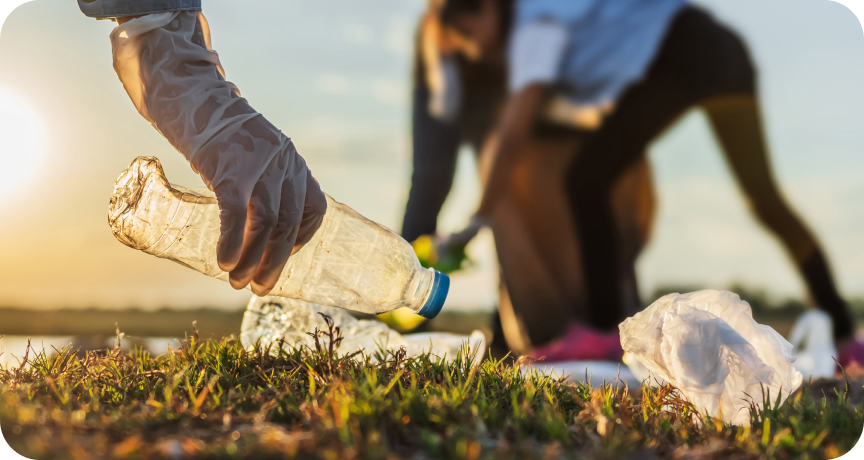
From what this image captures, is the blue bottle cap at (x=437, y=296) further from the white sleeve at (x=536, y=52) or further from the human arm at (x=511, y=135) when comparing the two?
the white sleeve at (x=536, y=52)

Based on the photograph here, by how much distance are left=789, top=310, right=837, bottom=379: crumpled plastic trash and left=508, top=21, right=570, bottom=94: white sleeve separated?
2776mm

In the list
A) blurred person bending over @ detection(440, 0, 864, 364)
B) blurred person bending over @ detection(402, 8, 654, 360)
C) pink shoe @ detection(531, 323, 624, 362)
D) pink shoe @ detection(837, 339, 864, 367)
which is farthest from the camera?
blurred person bending over @ detection(402, 8, 654, 360)

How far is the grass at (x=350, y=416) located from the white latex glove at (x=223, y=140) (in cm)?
32

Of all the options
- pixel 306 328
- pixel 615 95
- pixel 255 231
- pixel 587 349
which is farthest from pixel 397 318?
pixel 615 95

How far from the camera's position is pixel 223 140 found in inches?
56.6

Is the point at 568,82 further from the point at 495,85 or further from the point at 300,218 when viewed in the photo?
the point at 300,218

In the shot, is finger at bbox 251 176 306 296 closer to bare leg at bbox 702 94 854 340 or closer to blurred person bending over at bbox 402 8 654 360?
blurred person bending over at bbox 402 8 654 360

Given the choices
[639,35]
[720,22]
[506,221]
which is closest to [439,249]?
[506,221]

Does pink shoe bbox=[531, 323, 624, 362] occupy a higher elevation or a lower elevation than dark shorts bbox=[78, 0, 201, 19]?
lower

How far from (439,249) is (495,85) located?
247 centimetres

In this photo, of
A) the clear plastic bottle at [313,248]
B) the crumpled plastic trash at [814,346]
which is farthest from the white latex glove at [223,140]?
the crumpled plastic trash at [814,346]

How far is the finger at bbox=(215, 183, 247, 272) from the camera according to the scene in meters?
1.40

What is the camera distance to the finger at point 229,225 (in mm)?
1399

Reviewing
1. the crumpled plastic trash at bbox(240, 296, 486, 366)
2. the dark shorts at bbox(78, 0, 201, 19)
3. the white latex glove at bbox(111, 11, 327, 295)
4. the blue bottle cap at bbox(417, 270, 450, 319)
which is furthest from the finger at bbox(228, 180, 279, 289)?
the dark shorts at bbox(78, 0, 201, 19)
